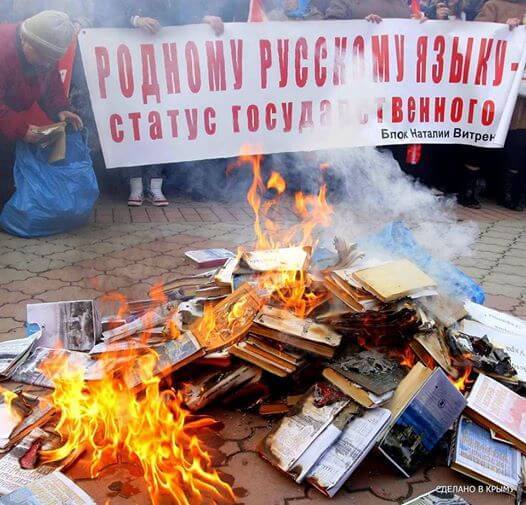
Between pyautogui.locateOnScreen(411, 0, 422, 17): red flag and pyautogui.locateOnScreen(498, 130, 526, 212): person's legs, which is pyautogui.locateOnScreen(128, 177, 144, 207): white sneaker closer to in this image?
pyautogui.locateOnScreen(411, 0, 422, 17): red flag

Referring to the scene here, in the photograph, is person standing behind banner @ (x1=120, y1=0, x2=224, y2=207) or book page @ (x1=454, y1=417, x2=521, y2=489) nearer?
book page @ (x1=454, y1=417, x2=521, y2=489)

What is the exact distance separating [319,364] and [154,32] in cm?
352

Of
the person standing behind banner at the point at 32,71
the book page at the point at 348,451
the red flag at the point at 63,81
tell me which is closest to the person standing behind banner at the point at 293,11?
the red flag at the point at 63,81

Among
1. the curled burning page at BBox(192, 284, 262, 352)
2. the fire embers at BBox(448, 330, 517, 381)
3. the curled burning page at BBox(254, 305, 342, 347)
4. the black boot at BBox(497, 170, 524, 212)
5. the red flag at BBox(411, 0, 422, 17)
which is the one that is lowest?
the black boot at BBox(497, 170, 524, 212)

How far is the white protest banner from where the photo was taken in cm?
514

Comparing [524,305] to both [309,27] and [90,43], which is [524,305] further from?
[90,43]

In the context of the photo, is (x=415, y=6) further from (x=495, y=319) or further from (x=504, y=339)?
(x=504, y=339)

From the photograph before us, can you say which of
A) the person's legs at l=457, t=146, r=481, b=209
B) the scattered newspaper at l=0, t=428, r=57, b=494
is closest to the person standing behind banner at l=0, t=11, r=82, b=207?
the scattered newspaper at l=0, t=428, r=57, b=494

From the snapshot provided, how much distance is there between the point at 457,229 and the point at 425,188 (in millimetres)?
1708

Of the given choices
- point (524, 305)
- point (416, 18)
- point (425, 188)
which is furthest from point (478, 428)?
point (425, 188)

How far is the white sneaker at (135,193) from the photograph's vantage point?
604cm

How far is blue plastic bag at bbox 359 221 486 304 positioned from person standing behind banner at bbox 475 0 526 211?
362 cm

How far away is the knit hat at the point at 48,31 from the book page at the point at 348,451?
3.69 metres

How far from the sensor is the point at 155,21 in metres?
5.00
